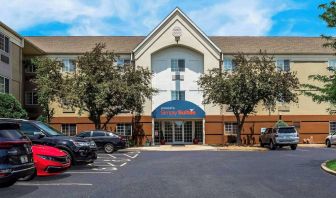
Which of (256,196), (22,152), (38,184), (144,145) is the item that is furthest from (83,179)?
(144,145)

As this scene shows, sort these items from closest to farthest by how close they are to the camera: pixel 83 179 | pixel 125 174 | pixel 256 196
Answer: pixel 256 196 < pixel 83 179 < pixel 125 174

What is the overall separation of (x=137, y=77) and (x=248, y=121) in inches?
534

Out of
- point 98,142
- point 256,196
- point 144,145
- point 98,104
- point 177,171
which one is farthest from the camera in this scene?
point 144,145

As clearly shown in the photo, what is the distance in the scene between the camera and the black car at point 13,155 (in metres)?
10.9

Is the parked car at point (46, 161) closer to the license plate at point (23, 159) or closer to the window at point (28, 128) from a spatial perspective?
the window at point (28, 128)

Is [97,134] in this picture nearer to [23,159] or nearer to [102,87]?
[102,87]

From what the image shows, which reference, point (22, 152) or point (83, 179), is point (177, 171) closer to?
point (83, 179)

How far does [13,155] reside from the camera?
11.2 meters

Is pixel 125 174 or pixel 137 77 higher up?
pixel 137 77

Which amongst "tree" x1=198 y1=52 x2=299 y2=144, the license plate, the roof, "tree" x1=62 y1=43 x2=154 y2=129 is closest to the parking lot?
the license plate

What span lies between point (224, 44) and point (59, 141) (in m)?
34.1

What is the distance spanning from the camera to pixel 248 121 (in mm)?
45938

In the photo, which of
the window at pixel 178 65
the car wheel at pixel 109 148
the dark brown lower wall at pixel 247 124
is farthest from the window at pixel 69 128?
the car wheel at pixel 109 148

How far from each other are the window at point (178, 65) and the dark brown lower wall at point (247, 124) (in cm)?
530
